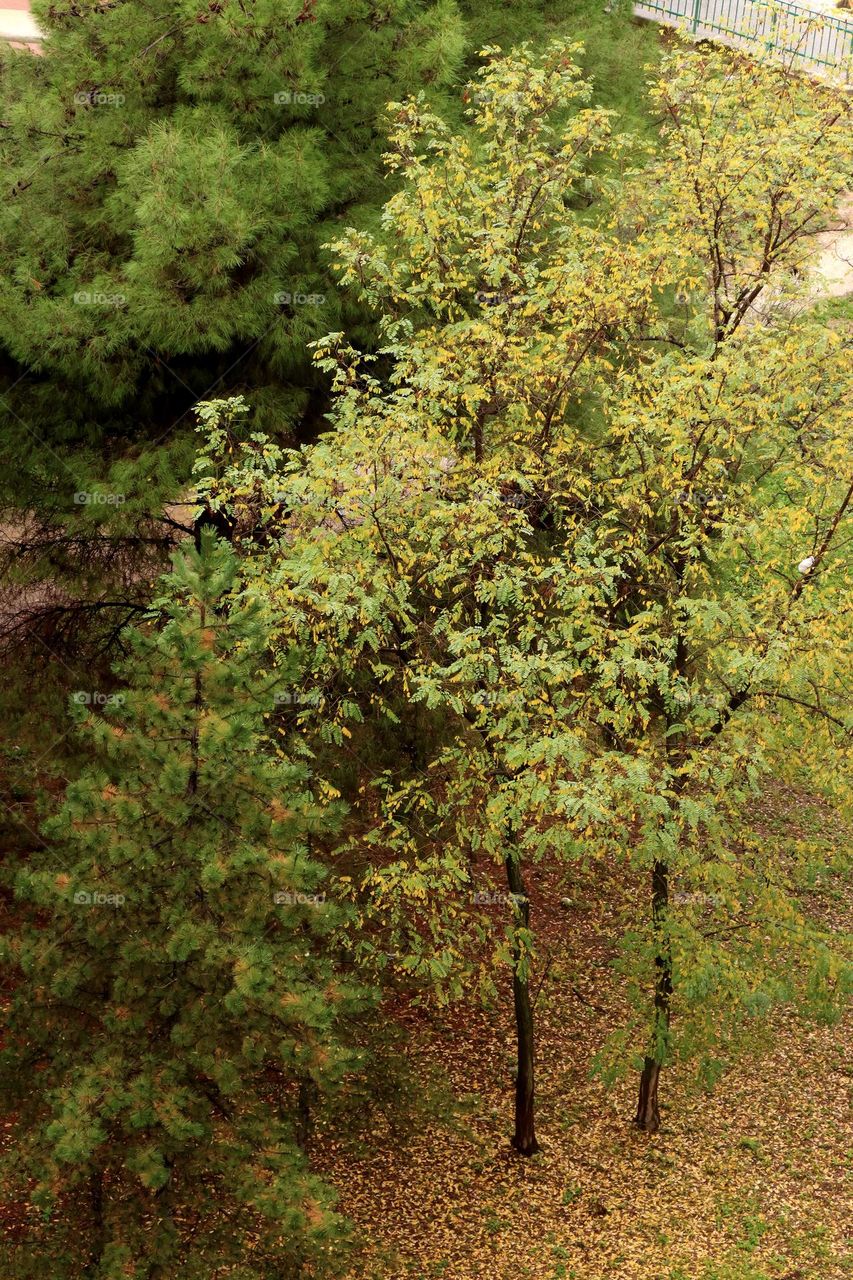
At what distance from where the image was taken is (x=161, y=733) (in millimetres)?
6812

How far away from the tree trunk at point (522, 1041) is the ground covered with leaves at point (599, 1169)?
0.76 feet

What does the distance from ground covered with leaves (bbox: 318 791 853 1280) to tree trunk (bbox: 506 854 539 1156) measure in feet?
0.76

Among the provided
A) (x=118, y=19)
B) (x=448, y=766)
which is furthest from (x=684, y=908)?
(x=118, y=19)

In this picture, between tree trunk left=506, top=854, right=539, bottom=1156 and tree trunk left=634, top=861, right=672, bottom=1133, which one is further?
tree trunk left=506, top=854, right=539, bottom=1156

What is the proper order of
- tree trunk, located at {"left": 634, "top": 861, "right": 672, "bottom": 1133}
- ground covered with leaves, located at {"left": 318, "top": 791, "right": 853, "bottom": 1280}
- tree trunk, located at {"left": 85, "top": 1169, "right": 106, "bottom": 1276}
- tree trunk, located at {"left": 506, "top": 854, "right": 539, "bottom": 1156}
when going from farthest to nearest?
1. ground covered with leaves, located at {"left": 318, "top": 791, "right": 853, "bottom": 1280}
2. tree trunk, located at {"left": 506, "top": 854, "right": 539, "bottom": 1156}
3. tree trunk, located at {"left": 634, "top": 861, "right": 672, "bottom": 1133}
4. tree trunk, located at {"left": 85, "top": 1169, "right": 106, "bottom": 1276}

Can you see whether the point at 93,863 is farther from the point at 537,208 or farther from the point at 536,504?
the point at 537,208

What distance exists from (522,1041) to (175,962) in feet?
16.7

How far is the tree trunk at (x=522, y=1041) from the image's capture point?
10.2m

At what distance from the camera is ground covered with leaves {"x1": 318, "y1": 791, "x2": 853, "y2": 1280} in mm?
10594

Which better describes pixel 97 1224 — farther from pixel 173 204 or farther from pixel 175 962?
pixel 173 204

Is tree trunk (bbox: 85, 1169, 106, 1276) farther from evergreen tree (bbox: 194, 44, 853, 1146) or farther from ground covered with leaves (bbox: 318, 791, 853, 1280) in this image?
evergreen tree (bbox: 194, 44, 853, 1146)

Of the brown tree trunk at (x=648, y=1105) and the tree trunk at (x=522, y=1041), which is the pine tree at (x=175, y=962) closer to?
the tree trunk at (x=522, y=1041)

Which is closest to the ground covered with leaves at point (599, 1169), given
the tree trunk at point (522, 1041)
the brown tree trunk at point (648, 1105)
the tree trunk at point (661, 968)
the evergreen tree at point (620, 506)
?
the brown tree trunk at point (648, 1105)

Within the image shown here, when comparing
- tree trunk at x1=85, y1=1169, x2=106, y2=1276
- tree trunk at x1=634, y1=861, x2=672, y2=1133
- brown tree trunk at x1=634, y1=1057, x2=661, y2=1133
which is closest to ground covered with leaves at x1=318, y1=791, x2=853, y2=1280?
brown tree trunk at x1=634, y1=1057, x2=661, y2=1133
